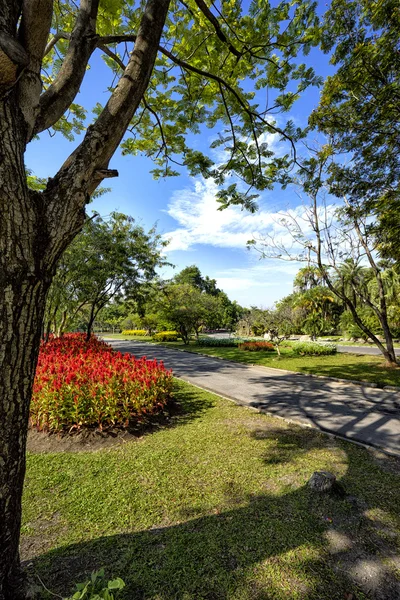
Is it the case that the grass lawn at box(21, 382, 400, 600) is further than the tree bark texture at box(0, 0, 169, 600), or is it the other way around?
the grass lawn at box(21, 382, 400, 600)

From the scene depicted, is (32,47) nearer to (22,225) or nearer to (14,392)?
(22,225)

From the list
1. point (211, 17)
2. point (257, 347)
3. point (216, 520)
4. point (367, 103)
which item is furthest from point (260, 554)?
point (257, 347)

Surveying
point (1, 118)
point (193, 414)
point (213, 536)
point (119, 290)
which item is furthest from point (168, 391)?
point (119, 290)

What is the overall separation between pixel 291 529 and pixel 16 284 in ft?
10.2

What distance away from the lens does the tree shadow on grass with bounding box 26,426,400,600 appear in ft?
6.26

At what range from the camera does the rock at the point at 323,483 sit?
2971 millimetres

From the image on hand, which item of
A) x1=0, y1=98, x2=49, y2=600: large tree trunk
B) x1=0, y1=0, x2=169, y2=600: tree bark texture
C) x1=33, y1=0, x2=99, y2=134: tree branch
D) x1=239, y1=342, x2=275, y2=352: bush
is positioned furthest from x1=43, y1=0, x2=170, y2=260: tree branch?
x1=239, y1=342, x2=275, y2=352: bush

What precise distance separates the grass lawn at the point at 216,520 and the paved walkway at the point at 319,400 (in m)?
1.02

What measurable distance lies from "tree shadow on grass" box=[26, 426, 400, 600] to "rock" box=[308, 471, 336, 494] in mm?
73

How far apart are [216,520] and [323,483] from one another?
51.6 inches

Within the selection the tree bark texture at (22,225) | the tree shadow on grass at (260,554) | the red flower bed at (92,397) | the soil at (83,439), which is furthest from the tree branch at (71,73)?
the soil at (83,439)

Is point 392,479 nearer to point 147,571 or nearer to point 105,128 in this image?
point 147,571

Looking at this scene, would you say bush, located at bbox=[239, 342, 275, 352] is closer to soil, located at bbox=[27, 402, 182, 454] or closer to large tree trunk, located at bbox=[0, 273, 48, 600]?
soil, located at bbox=[27, 402, 182, 454]

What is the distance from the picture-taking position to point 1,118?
1.38 metres
